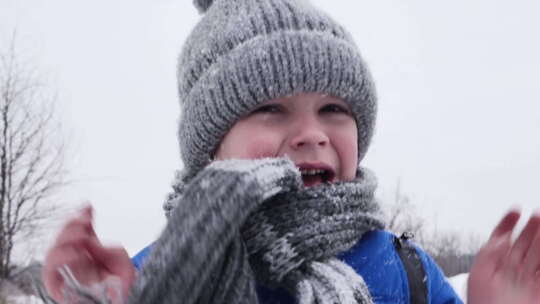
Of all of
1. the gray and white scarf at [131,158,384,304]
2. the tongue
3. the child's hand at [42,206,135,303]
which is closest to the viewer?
the gray and white scarf at [131,158,384,304]

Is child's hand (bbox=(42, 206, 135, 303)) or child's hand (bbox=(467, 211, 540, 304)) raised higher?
child's hand (bbox=(42, 206, 135, 303))

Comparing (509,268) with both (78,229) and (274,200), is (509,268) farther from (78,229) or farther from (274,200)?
(78,229)

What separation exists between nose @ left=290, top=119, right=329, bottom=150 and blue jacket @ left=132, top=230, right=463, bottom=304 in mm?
292

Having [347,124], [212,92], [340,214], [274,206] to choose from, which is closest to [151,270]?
[274,206]

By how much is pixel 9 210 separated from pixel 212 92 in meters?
7.84

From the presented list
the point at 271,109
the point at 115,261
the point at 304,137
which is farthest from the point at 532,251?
the point at 115,261

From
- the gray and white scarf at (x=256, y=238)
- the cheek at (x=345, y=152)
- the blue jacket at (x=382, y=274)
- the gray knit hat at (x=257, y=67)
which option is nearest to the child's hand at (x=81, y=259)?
the gray and white scarf at (x=256, y=238)

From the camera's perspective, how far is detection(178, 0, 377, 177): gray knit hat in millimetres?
1320

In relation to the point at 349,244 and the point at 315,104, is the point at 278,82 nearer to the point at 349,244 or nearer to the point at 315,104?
the point at 315,104

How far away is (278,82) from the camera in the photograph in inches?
50.9

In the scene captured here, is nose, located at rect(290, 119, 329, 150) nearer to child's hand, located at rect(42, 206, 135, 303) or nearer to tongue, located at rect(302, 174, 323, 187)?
tongue, located at rect(302, 174, 323, 187)

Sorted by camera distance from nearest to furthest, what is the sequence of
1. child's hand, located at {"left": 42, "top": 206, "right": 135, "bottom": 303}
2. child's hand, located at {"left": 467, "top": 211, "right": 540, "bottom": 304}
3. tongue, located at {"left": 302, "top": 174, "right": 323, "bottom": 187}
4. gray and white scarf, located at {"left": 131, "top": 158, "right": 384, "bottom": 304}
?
1. gray and white scarf, located at {"left": 131, "top": 158, "right": 384, "bottom": 304}
2. child's hand, located at {"left": 42, "top": 206, "right": 135, "bottom": 303}
3. child's hand, located at {"left": 467, "top": 211, "right": 540, "bottom": 304}
4. tongue, located at {"left": 302, "top": 174, "right": 323, "bottom": 187}

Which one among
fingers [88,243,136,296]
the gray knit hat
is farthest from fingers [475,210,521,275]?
fingers [88,243,136,296]

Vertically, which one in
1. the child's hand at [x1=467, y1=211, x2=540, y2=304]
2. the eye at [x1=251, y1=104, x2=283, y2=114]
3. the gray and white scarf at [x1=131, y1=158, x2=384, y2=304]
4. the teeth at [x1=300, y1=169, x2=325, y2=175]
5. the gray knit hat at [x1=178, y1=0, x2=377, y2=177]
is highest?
the gray knit hat at [x1=178, y1=0, x2=377, y2=177]
